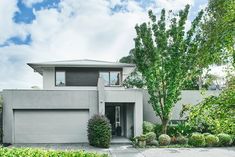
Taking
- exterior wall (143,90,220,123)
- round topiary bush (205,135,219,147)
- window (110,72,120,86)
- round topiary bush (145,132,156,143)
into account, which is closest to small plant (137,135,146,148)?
round topiary bush (145,132,156,143)

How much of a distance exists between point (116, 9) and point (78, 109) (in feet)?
37.1

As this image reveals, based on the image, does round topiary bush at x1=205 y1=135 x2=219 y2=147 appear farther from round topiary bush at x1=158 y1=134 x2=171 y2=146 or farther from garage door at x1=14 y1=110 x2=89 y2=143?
garage door at x1=14 y1=110 x2=89 y2=143

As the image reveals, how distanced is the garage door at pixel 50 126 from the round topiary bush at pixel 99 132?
210 cm

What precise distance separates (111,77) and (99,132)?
730cm

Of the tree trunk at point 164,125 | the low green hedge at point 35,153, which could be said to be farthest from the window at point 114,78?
the low green hedge at point 35,153

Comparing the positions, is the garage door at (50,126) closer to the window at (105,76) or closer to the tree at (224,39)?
the window at (105,76)

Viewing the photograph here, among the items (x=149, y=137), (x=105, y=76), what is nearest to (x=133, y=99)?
(x=149, y=137)

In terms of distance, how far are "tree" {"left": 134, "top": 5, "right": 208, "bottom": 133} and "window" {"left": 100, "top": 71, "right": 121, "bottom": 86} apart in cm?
281

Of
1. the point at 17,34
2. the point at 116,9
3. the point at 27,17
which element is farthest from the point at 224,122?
the point at 17,34

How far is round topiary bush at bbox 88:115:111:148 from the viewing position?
2461cm

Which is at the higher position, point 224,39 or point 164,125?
point 224,39

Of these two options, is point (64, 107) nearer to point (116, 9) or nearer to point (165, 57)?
point (165, 57)

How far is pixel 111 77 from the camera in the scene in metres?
31.0

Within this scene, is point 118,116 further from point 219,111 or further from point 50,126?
point 219,111
